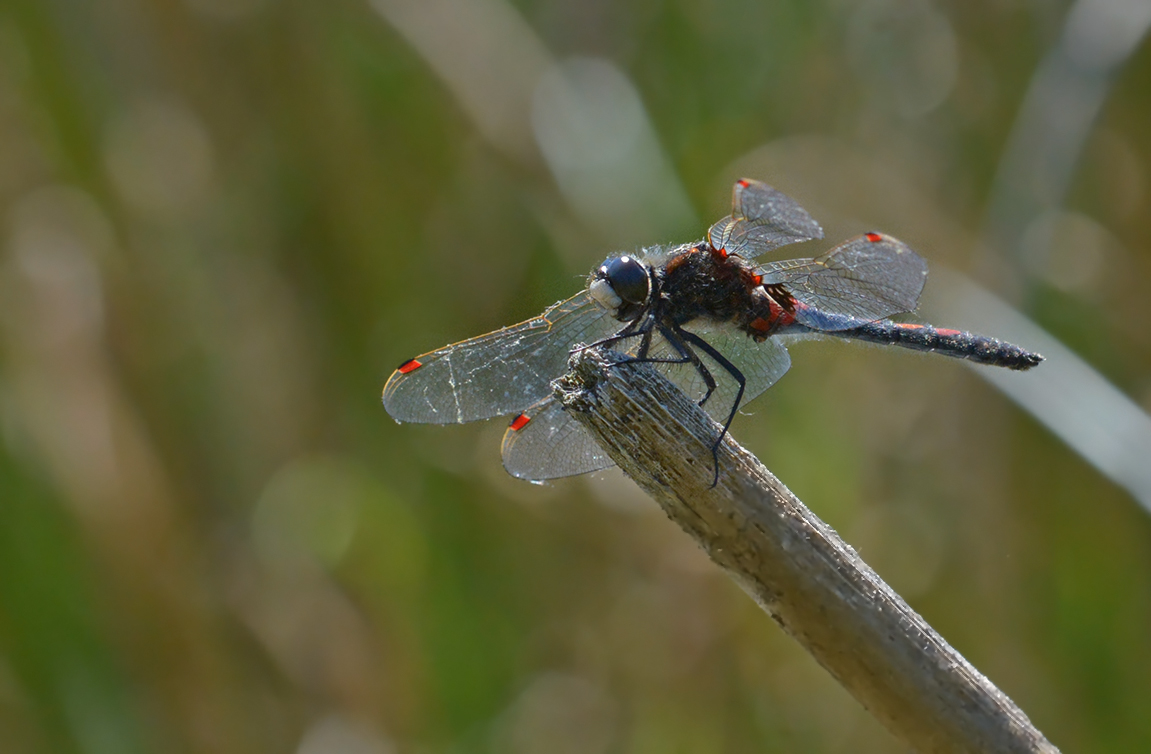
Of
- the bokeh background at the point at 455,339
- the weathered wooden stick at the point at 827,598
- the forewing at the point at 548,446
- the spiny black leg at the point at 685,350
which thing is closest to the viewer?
the weathered wooden stick at the point at 827,598

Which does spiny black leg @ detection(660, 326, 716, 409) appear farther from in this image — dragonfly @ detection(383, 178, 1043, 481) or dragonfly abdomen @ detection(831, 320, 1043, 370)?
dragonfly abdomen @ detection(831, 320, 1043, 370)

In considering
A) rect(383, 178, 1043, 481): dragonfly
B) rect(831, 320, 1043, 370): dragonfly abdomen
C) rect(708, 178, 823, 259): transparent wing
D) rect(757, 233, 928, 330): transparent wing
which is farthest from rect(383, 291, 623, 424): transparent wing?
rect(831, 320, 1043, 370): dragonfly abdomen

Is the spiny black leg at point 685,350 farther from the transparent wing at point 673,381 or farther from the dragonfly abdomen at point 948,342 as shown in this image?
the dragonfly abdomen at point 948,342

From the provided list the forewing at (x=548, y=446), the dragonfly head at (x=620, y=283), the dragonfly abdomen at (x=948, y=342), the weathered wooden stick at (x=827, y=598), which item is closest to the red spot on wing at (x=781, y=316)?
the dragonfly abdomen at (x=948, y=342)

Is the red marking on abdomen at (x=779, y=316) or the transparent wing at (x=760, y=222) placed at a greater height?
the transparent wing at (x=760, y=222)

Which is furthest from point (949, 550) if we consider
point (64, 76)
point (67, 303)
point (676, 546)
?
point (64, 76)

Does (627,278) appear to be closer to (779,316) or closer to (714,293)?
(714,293)

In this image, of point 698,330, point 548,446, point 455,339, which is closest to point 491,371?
point 548,446
